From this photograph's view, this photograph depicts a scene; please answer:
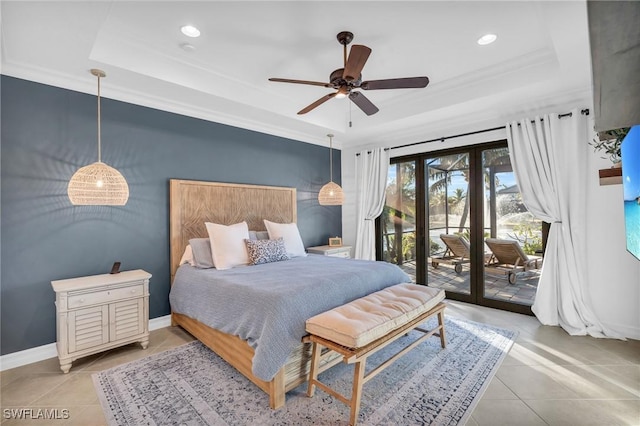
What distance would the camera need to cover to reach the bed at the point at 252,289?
2.00m

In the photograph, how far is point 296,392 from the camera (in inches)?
84.2

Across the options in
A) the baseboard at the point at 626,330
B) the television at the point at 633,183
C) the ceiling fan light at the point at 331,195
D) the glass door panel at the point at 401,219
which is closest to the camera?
the television at the point at 633,183

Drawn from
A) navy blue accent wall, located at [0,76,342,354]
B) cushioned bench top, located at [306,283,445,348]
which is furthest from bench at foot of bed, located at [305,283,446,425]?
navy blue accent wall, located at [0,76,342,354]

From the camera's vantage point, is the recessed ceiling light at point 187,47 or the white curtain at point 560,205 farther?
the white curtain at point 560,205

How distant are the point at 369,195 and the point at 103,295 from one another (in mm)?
4036

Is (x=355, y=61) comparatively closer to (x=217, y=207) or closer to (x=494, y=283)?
(x=217, y=207)

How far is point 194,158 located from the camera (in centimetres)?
374

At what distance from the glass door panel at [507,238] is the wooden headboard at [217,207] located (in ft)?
9.71

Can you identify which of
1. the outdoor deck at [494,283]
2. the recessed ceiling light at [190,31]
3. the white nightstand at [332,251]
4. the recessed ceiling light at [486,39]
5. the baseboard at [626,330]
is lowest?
the baseboard at [626,330]

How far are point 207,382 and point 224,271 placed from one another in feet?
3.52

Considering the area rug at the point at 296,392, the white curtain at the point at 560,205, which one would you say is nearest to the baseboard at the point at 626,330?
the white curtain at the point at 560,205

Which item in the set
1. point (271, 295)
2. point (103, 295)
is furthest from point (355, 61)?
point (103, 295)

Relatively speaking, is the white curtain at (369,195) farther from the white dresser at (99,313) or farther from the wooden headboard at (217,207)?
the white dresser at (99,313)

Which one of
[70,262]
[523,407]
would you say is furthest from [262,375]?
[70,262]
